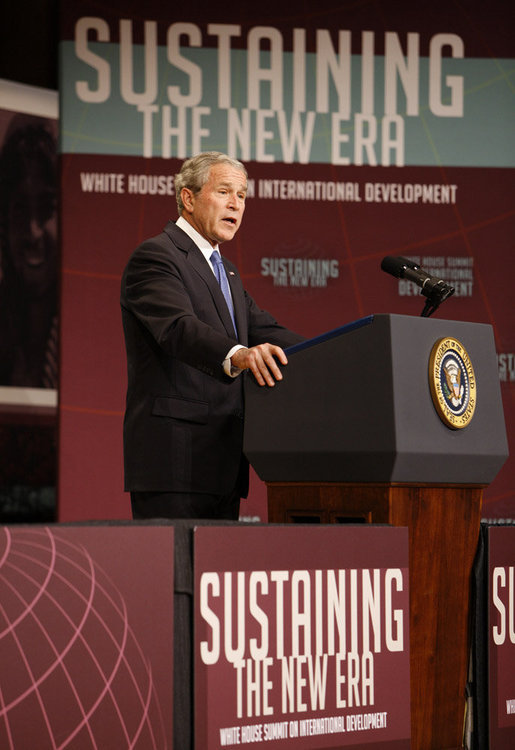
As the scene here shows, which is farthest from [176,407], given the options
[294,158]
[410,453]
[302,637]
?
[294,158]

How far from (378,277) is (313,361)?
2.54 m

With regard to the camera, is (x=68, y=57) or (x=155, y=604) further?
(x=68, y=57)

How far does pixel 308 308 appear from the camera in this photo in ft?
14.6

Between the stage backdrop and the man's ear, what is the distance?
5.79ft

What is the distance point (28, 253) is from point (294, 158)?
1.22 metres

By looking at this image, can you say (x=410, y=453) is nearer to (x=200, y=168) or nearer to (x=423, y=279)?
(x=423, y=279)

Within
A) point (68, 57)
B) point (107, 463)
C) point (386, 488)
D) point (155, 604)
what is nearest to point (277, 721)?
point (155, 604)

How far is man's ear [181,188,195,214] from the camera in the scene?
8.48 ft

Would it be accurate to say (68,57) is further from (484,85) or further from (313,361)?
(313,361)

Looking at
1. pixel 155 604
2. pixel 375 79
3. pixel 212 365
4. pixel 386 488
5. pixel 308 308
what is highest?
pixel 375 79

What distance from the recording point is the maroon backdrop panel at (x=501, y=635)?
1.96 metres

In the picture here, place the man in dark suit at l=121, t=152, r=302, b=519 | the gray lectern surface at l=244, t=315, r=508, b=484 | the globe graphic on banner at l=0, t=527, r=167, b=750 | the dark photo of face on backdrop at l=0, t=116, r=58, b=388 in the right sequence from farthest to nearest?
the dark photo of face on backdrop at l=0, t=116, r=58, b=388, the man in dark suit at l=121, t=152, r=302, b=519, the gray lectern surface at l=244, t=315, r=508, b=484, the globe graphic on banner at l=0, t=527, r=167, b=750

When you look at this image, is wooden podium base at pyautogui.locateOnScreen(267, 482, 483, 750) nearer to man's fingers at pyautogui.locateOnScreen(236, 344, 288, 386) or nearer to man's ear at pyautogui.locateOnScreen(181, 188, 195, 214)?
man's fingers at pyautogui.locateOnScreen(236, 344, 288, 386)

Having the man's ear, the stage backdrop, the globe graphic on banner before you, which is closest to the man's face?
the man's ear
